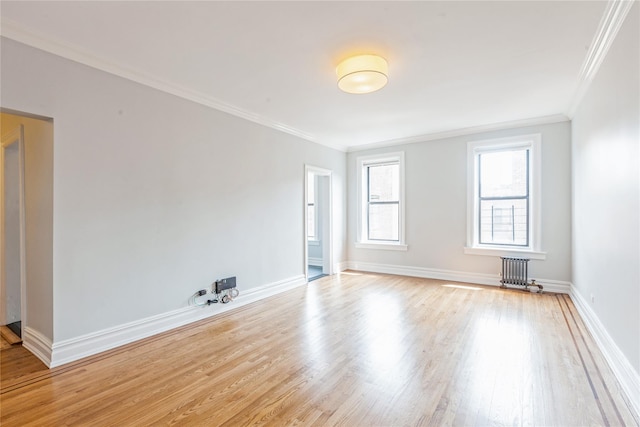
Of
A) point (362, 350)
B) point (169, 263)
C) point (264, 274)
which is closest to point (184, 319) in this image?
point (169, 263)

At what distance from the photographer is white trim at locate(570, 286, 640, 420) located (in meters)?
1.99

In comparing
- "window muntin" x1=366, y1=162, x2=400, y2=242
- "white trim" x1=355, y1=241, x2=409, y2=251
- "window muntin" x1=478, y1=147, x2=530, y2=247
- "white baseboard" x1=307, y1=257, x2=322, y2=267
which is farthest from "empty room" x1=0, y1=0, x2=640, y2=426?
"white baseboard" x1=307, y1=257, x2=322, y2=267

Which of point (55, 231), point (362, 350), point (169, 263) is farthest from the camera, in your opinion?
point (169, 263)

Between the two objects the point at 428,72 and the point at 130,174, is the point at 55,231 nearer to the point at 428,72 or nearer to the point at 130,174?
the point at 130,174

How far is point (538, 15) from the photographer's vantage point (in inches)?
88.8

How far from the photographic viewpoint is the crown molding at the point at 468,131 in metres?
4.66

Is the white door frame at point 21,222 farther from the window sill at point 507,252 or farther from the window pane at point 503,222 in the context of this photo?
the window pane at point 503,222

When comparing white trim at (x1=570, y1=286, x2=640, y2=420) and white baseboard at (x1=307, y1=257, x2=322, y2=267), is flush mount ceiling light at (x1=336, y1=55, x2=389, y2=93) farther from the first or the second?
white baseboard at (x1=307, y1=257, x2=322, y2=267)

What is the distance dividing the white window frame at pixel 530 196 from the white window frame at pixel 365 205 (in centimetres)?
118

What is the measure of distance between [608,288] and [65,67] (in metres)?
5.05

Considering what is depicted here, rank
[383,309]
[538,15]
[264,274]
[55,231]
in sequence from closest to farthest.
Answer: [538,15], [55,231], [383,309], [264,274]

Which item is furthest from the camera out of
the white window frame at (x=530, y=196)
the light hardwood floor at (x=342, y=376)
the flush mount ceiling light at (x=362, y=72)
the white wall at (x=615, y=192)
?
the white window frame at (x=530, y=196)

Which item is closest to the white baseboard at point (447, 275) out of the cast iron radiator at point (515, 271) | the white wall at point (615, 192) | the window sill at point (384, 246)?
the cast iron radiator at point (515, 271)

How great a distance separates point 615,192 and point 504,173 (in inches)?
114
